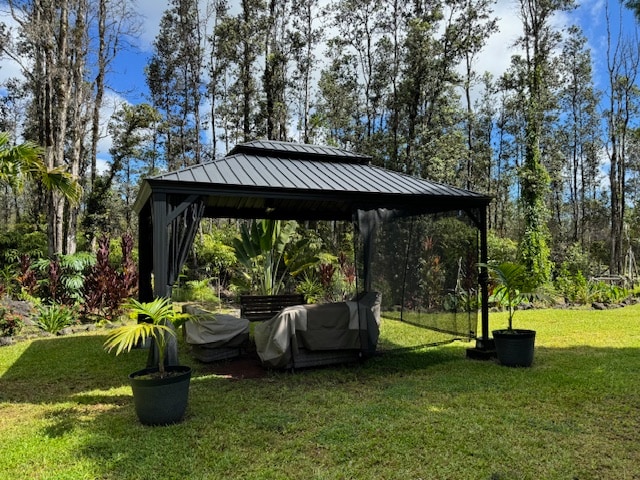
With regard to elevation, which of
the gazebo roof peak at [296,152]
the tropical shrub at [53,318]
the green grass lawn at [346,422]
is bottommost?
the green grass lawn at [346,422]

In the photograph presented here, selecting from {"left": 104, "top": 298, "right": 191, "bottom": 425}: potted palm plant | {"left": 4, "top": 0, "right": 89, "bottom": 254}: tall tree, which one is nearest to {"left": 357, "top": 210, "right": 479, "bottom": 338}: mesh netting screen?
{"left": 104, "top": 298, "right": 191, "bottom": 425}: potted palm plant

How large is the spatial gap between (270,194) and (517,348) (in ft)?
12.8

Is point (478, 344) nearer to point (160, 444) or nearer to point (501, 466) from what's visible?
point (501, 466)

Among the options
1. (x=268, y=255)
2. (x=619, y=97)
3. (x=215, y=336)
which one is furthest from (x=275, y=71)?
(x=619, y=97)

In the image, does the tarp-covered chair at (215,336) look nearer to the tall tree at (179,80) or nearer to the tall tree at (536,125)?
the tall tree at (536,125)

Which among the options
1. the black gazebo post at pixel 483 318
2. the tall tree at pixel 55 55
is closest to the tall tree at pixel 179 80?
the tall tree at pixel 55 55

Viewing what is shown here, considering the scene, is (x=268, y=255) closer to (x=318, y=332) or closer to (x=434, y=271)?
(x=434, y=271)

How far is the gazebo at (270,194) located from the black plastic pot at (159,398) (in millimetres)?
1340

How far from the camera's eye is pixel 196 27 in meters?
21.6

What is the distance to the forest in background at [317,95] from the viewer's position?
46.0 feet

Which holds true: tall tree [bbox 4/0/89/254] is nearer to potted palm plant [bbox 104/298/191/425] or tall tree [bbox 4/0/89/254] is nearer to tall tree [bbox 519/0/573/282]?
potted palm plant [bbox 104/298/191/425]

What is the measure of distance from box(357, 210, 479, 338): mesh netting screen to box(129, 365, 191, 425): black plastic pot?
12.0ft

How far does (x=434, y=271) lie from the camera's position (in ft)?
22.5

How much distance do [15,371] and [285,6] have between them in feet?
60.1
